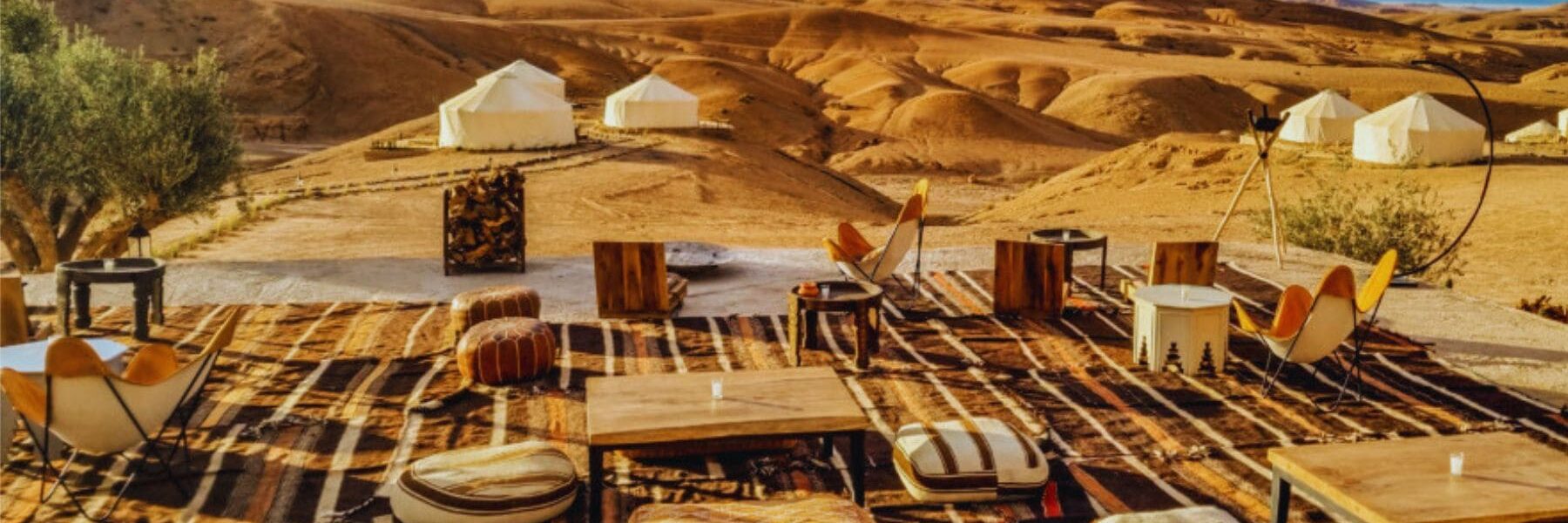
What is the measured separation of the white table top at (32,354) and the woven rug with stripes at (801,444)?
41 cm

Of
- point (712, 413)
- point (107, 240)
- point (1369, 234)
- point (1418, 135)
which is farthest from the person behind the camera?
point (1418, 135)

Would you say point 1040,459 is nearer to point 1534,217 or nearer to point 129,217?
point 129,217

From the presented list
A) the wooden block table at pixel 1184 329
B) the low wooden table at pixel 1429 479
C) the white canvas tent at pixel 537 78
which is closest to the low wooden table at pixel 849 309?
the wooden block table at pixel 1184 329

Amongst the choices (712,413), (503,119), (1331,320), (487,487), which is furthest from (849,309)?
(503,119)

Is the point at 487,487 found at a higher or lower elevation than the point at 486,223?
lower

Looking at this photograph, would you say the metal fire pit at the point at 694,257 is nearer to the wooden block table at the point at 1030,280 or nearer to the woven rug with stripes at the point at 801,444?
Result: the woven rug with stripes at the point at 801,444

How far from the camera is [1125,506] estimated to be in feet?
16.5

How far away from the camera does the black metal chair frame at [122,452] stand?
16.1 feet

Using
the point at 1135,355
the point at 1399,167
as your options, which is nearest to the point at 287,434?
the point at 1135,355

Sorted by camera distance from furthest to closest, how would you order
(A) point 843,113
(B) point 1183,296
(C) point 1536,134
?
(A) point 843,113 < (C) point 1536,134 < (B) point 1183,296

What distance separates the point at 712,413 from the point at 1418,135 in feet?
72.7

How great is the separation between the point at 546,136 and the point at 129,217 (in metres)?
12.6

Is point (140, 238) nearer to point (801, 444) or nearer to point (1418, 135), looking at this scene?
point (801, 444)

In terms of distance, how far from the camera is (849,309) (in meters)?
7.09
